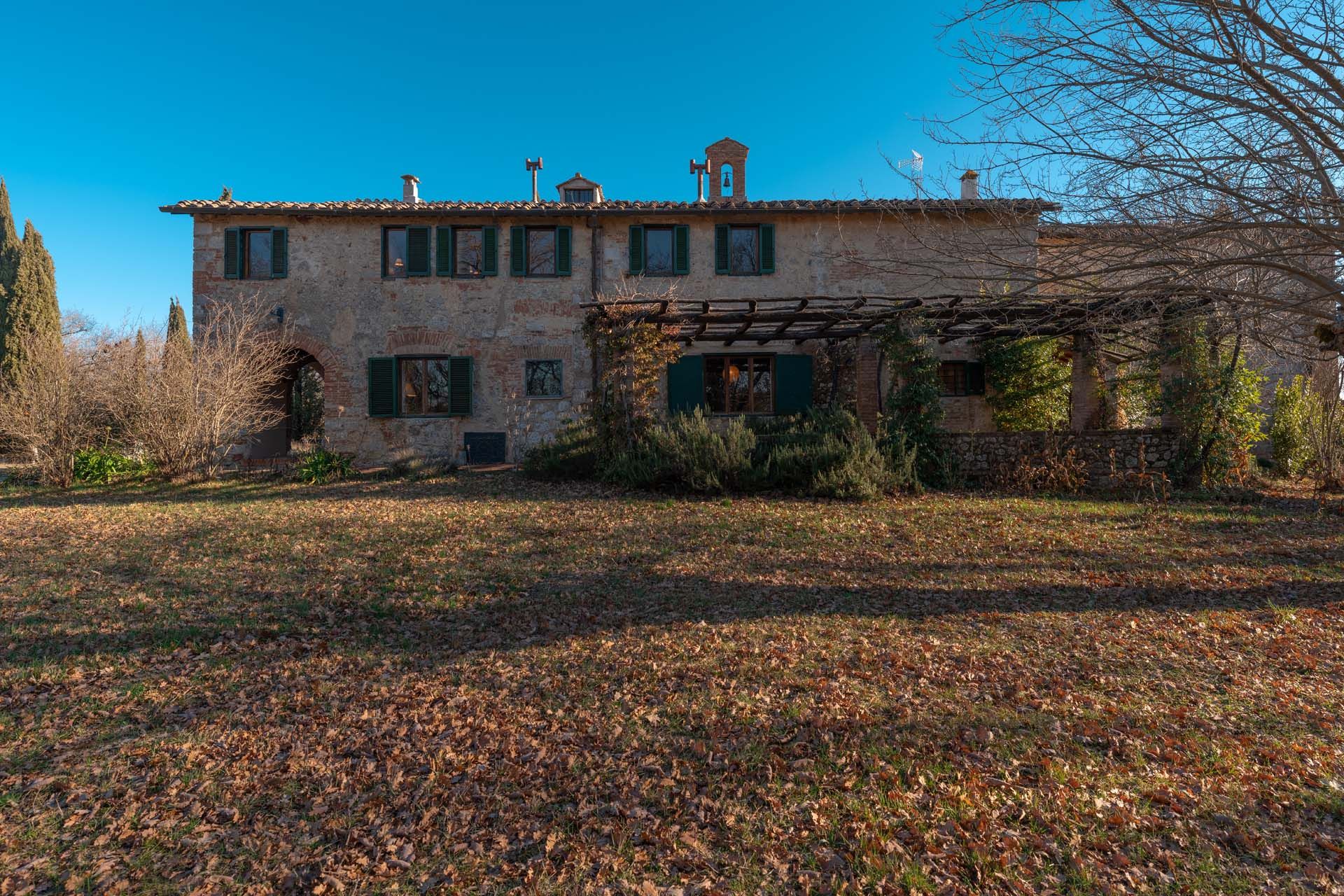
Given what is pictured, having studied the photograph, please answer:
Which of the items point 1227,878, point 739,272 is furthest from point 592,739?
point 739,272

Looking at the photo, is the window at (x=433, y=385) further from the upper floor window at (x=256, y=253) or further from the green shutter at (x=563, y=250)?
the upper floor window at (x=256, y=253)

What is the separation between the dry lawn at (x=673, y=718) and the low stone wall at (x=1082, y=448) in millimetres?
3625

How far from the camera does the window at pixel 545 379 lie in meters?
14.8

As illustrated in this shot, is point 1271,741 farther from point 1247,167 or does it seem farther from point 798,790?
point 1247,167

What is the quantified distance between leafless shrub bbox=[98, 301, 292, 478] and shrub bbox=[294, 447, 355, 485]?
1253 mm

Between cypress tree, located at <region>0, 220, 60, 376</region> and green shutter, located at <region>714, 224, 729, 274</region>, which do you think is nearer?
green shutter, located at <region>714, 224, 729, 274</region>

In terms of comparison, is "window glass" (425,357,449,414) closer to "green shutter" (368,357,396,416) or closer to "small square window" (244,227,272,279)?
"green shutter" (368,357,396,416)

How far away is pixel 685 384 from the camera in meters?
14.8

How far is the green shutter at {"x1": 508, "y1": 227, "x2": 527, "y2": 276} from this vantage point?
580 inches

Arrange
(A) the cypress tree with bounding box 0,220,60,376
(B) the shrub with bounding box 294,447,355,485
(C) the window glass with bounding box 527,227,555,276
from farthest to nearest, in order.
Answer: (A) the cypress tree with bounding box 0,220,60,376
(C) the window glass with bounding box 527,227,555,276
(B) the shrub with bounding box 294,447,355,485

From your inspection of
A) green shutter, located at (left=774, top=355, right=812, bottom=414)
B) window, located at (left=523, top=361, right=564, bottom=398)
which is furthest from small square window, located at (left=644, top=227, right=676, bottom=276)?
green shutter, located at (left=774, top=355, right=812, bottom=414)

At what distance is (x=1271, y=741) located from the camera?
341cm

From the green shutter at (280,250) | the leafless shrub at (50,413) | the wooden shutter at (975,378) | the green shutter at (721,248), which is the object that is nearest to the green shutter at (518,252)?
the green shutter at (721,248)

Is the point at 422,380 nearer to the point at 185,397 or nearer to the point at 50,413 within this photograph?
the point at 185,397
